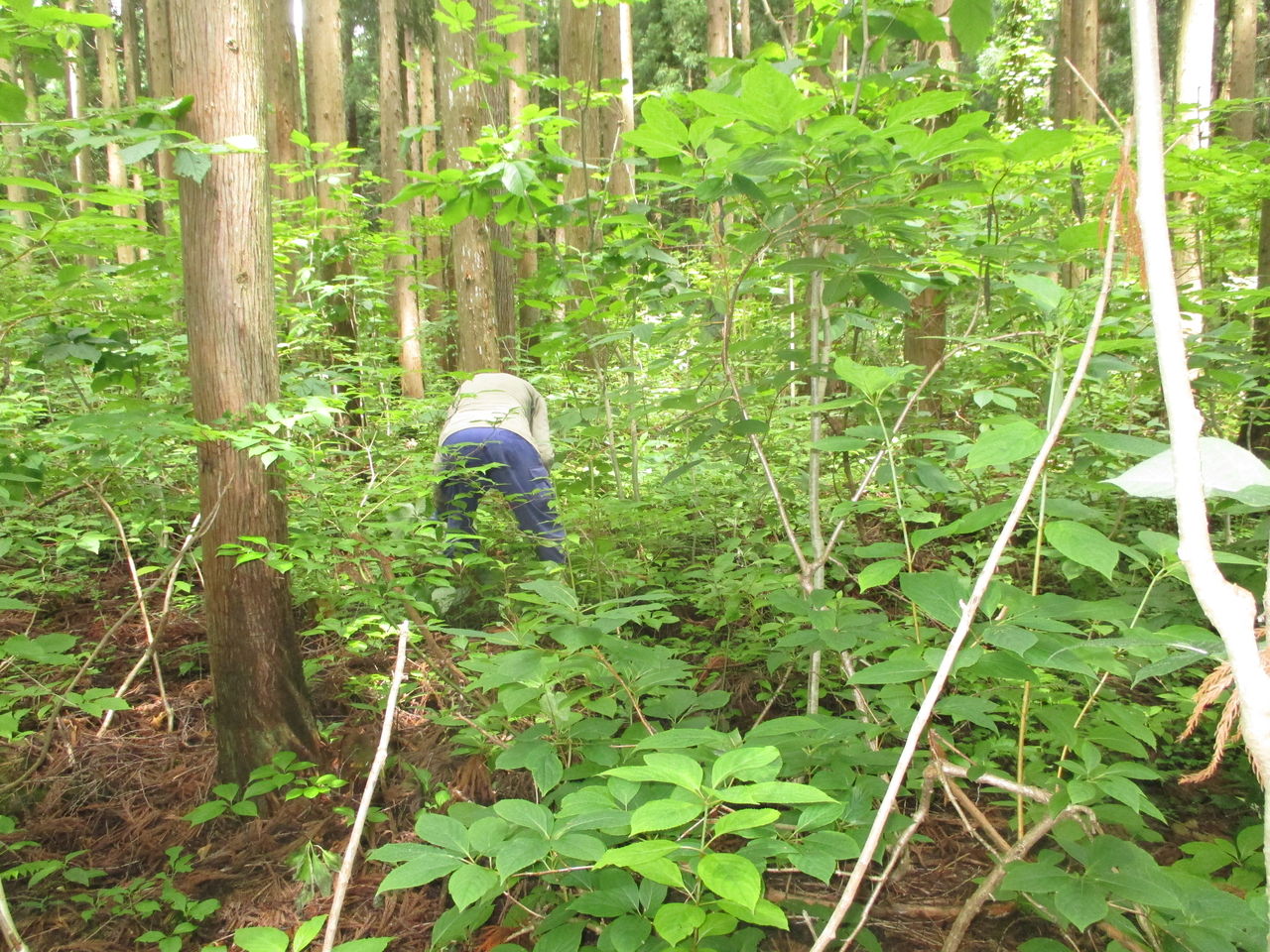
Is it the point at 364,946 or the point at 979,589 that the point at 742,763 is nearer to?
the point at 979,589

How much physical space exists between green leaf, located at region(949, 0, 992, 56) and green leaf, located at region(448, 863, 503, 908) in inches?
68.3

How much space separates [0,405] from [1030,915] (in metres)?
4.59

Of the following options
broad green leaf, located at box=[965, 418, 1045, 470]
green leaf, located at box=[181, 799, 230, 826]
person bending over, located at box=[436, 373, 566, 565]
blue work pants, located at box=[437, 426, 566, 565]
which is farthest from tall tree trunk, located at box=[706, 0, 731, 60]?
broad green leaf, located at box=[965, 418, 1045, 470]

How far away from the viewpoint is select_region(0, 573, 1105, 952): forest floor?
6.62 ft


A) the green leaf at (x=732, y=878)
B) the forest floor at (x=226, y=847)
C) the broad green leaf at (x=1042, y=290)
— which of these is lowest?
the forest floor at (x=226, y=847)

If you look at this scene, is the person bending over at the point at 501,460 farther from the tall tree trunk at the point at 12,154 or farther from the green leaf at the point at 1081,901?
the green leaf at the point at 1081,901

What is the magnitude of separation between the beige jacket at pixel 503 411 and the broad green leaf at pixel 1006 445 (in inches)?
111

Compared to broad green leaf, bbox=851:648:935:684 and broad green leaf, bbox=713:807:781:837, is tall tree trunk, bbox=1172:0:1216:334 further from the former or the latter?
broad green leaf, bbox=713:807:781:837

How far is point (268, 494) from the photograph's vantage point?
8.91 ft

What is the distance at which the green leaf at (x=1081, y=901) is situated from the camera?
1.15 m

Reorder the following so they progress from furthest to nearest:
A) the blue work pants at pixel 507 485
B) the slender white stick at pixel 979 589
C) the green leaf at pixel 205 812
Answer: the blue work pants at pixel 507 485 → the green leaf at pixel 205 812 → the slender white stick at pixel 979 589

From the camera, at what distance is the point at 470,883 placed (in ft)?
3.53

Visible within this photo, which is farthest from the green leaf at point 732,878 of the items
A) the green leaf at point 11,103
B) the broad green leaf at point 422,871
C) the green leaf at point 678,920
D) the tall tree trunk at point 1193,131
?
the tall tree trunk at point 1193,131

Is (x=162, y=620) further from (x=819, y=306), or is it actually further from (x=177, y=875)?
(x=819, y=306)
